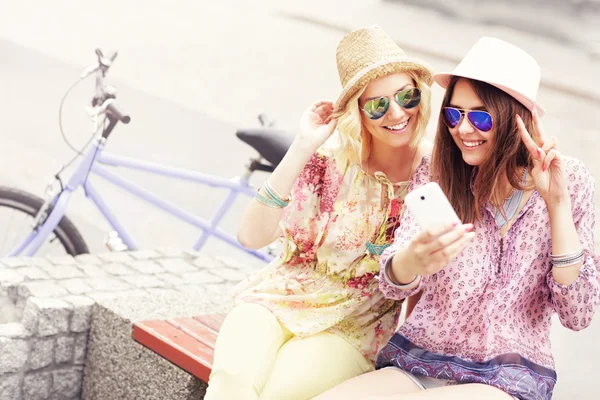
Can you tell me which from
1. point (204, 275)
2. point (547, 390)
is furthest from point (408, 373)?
point (204, 275)

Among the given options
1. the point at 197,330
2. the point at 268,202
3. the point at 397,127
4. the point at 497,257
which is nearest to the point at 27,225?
the point at 197,330

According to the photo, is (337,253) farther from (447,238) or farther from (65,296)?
(65,296)

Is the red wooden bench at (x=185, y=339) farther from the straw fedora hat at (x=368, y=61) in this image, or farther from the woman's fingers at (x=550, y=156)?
the woman's fingers at (x=550, y=156)

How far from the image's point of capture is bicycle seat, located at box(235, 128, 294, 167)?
4.91 meters

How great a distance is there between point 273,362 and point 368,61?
3.06 feet

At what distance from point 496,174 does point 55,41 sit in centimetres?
509

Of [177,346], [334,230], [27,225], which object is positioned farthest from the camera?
[27,225]

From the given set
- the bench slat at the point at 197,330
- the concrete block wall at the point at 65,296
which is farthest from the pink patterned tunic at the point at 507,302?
the concrete block wall at the point at 65,296

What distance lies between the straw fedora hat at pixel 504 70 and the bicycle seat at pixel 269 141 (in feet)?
8.46

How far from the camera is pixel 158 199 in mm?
5133

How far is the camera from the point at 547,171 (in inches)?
86.7

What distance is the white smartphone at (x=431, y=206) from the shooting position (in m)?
1.98

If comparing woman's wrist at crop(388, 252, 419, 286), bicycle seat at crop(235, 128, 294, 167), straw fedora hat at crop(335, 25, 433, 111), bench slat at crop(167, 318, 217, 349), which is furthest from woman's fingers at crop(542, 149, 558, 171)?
bicycle seat at crop(235, 128, 294, 167)

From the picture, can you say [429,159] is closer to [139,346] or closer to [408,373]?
[408,373]
